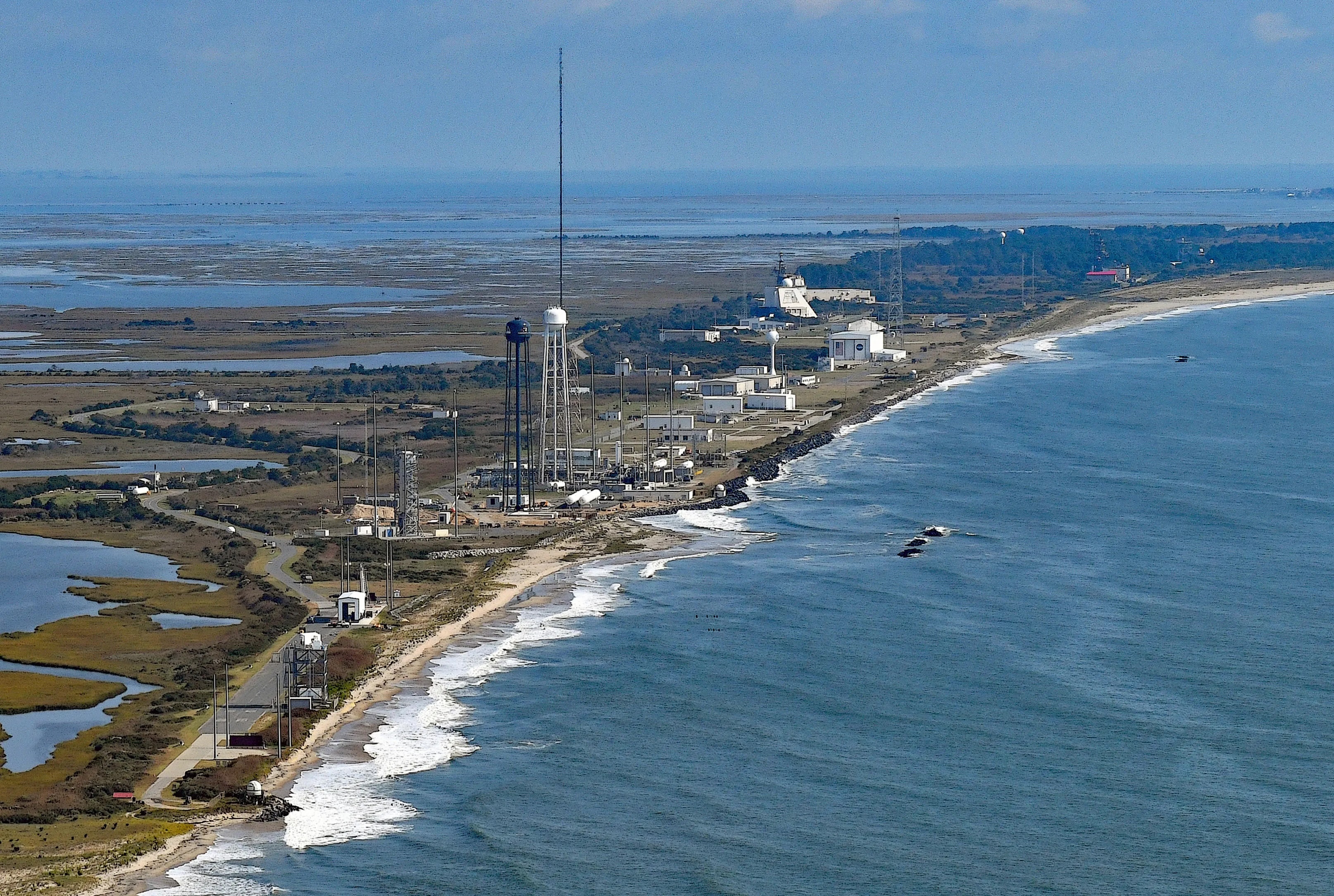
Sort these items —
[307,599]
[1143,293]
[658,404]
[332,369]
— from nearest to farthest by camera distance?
[307,599]
[658,404]
[332,369]
[1143,293]

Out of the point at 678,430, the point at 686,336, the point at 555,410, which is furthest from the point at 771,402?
the point at 686,336

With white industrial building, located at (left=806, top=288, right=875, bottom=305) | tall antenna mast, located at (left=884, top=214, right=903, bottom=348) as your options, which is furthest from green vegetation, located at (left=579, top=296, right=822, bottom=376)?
white industrial building, located at (left=806, top=288, right=875, bottom=305)

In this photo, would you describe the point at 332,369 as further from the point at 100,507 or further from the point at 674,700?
the point at 674,700

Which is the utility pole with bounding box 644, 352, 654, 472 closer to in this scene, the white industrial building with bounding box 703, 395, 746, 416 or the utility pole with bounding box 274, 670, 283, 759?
the white industrial building with bounding box 703, 395, 746, 416

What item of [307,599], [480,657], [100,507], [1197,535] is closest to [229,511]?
[100,507]

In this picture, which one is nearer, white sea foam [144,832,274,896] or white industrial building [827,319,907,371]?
white sea foam [144,832,274,896]

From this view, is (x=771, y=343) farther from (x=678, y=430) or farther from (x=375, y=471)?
(x=375, y=471)
